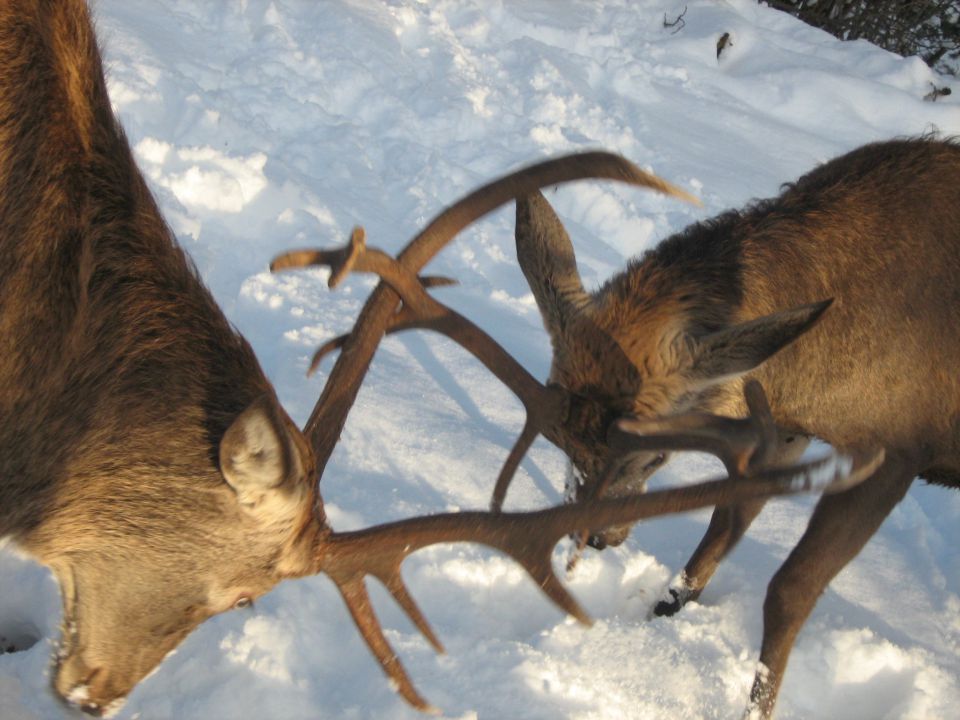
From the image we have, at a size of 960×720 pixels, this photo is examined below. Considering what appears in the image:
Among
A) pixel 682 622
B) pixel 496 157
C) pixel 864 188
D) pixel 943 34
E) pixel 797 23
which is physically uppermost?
pixel 943 34

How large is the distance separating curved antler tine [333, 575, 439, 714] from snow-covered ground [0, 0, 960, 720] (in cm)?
71

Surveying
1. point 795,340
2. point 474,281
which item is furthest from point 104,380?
point 474,281

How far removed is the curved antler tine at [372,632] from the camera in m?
2.25

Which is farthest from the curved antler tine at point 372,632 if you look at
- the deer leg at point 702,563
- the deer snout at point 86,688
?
the deer leg at point 702,563

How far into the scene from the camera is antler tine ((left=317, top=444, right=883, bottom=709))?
1.89 meters

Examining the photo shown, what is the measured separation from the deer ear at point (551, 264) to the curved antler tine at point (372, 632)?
124 centimetres

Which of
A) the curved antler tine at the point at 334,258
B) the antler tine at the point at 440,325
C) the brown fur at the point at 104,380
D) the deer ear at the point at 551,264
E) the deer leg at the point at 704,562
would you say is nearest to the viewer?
the brown fur at the point at 104,380

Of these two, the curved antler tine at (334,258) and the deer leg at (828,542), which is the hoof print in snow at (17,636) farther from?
the deer leg at (828,542)

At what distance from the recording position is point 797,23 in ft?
35.3

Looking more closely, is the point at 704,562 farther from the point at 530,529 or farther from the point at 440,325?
the point at 530,529

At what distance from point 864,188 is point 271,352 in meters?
2.78

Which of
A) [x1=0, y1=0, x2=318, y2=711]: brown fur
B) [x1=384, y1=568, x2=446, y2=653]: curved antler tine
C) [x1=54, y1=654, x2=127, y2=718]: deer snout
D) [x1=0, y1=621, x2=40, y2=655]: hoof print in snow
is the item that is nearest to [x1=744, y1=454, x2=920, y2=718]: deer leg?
[x1=384, y1=568, x2=446, y2=653]: curved antler tine

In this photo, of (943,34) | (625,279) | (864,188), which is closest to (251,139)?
(625,279)

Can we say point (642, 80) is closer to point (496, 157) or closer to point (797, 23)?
point (496, 157)
